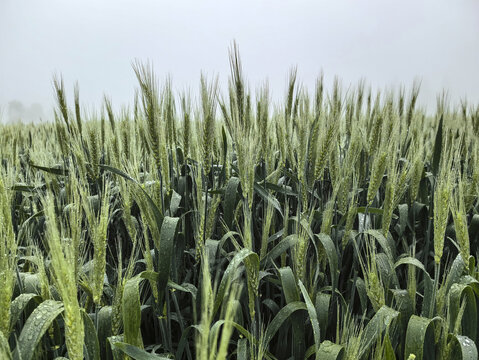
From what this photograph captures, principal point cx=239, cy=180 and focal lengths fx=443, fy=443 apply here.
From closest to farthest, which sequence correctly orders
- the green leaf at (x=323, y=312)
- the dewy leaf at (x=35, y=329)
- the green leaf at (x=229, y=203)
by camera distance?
the dewy leaf at (x=35, y=329)
the green leaf at (x=323, y=312)
the green leaf at (x=229, y=203)

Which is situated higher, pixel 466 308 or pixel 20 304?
pixel 20 304

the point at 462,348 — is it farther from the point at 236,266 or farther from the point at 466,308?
the point at 236,266

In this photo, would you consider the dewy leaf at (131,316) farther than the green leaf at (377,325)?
No

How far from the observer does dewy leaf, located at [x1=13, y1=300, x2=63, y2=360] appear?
1244 mm

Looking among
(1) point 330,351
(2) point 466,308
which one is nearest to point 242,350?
(1) point 330,351

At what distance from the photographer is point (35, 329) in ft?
4.13

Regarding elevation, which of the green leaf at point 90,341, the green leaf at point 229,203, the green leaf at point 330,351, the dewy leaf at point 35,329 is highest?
the green leaf at point 229,203

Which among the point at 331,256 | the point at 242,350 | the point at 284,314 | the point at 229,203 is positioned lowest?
the point at 242,350

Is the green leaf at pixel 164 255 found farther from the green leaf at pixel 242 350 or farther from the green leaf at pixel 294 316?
the green leaf at pixel 294 316

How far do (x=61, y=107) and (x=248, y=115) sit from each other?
3.71 feet

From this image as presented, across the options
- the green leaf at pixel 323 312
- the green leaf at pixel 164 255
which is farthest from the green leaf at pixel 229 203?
the green leaf at pixel 323 312

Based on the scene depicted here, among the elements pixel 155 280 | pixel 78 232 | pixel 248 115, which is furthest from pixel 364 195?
pixel 78 232

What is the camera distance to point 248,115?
2.19 metres

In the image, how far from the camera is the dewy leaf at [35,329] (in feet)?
4.08
